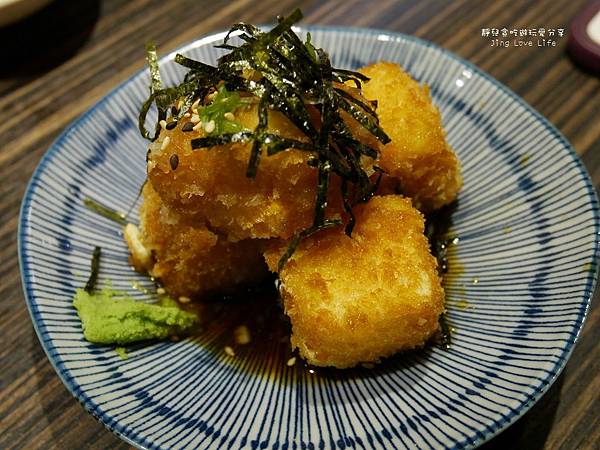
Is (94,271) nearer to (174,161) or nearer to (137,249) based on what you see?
(137,249)

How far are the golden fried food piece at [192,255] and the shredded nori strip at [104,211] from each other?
0.23 metres

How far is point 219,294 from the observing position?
8.23 ft

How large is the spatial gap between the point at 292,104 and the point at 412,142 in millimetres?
669

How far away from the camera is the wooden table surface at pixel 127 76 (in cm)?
203

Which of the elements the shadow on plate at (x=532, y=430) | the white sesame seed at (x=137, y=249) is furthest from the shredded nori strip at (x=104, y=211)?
the shadow on plate at (x=532, y=430)

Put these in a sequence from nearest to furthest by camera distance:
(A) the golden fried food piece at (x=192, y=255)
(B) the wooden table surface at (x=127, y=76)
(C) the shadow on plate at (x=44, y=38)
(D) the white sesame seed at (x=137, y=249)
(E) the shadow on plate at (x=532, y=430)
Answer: (E) the shadow on plate at (x=532, y=430)
(B) the wooden table surface at (x=127, y=76)
(A) the golden fried food piece at (x=192, y=255)
(D) the white sesame seed at (x=137, y=249)
(C) the shadow on plate at (x=44, y=38)

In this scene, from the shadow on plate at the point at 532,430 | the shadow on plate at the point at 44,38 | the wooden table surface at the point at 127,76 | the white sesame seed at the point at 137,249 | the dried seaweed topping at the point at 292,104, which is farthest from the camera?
the shadow on plate at the point at 44,38

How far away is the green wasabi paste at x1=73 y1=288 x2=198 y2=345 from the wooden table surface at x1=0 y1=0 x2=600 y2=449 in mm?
321

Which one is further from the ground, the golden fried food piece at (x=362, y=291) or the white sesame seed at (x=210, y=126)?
the white sesame seed at (x=210, y=126)

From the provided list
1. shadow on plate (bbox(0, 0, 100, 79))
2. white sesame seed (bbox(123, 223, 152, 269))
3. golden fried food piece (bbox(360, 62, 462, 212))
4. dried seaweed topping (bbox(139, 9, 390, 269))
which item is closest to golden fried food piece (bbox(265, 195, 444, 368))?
dried seaweed topping (bbox(139, 9, 390, 269))

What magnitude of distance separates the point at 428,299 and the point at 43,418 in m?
1.52

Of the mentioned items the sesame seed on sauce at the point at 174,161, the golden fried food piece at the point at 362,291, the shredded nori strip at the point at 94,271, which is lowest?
the golden fried food piece at the point at 362,291

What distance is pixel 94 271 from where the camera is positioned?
233 cm

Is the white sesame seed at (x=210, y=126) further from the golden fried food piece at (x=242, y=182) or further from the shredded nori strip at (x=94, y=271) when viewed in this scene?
the shredded nori strip at (x=94, y=271)
